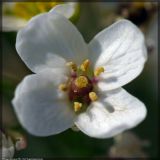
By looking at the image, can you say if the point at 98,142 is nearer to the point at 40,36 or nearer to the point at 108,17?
the point at 108,17

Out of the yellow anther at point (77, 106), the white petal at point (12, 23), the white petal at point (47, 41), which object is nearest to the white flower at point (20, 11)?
the white petal at point (12, 23)

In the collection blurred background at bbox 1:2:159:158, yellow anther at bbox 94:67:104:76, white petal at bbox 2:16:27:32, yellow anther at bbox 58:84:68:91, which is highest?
white petal at bbox 2:16:27:32

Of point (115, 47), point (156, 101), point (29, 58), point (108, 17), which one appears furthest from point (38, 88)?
point (156, 101)

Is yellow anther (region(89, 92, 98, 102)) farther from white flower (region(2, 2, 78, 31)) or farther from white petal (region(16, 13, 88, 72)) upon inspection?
white flower (region(2, 2, 78, 31))

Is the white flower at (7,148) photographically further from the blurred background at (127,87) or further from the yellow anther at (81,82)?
the yellow anther at (81,82)

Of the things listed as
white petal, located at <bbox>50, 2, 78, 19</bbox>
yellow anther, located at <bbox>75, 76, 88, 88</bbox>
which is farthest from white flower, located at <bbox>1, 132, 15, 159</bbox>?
white petal, located at <bbox>50, 2, 78, 19</bbox>
